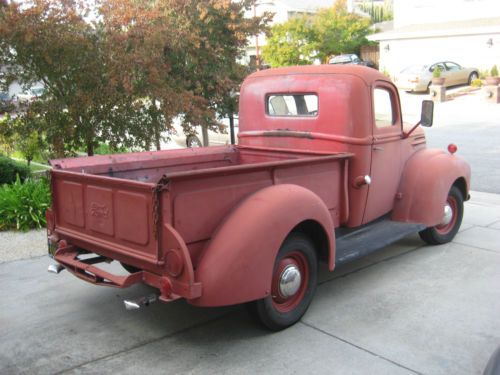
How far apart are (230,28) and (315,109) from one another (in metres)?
4.78

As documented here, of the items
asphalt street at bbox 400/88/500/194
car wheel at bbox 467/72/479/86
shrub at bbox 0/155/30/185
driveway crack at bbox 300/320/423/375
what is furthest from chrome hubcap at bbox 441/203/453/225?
car wheel at bbox 467/72/479/86

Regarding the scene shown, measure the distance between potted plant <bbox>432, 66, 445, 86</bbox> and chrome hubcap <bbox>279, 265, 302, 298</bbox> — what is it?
75.0 ft

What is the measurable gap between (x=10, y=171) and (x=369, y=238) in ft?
20.8

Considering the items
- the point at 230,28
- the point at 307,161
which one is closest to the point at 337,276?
the point at 307,161

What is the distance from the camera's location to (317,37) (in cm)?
3812

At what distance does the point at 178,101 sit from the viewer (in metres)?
7.71

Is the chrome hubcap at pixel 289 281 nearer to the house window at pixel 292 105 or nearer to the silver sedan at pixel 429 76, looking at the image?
the house window at pixel 292 105

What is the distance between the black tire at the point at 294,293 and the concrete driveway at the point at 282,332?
11cm

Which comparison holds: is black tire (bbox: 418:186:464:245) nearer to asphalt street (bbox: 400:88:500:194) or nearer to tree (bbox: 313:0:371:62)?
asphalt street (bbox: 400:88:500:194)

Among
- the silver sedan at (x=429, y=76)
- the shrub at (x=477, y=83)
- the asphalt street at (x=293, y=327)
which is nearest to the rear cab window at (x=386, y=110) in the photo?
the asphalt street at (x=293, y=327)

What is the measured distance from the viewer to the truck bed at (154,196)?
357 cm

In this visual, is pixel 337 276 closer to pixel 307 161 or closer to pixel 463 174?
pixel 307 161

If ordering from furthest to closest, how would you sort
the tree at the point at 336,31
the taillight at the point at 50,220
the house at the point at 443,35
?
1. the tree at the point at 336,31
2. the house at the point at 443,35
3. the taillight at the point at 50,220

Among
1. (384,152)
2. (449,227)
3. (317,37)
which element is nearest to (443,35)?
(317,37)
